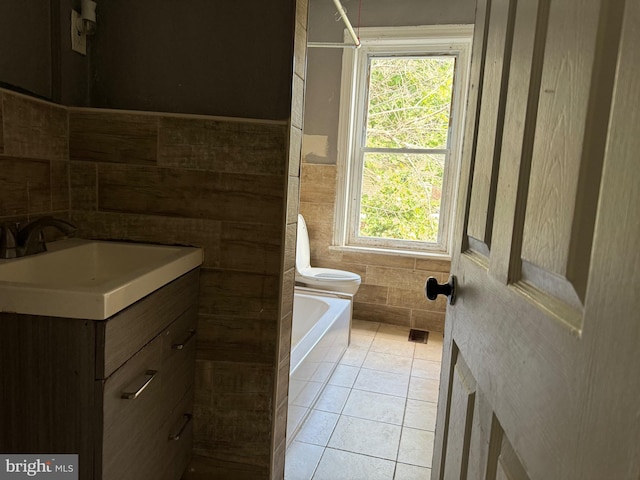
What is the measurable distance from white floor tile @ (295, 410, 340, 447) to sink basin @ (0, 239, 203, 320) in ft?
3.56

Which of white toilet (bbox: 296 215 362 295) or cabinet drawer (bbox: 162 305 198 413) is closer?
cabinet drawer (bbox: 162 305 198 413)

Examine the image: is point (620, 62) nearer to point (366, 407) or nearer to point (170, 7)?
point (170, 7)

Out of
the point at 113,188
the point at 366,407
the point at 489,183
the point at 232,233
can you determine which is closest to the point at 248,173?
the point at 232,233

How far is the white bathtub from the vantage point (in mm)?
2062

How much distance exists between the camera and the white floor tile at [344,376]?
8.79 ft

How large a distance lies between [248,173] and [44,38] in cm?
78

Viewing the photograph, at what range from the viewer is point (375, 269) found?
3.77 m

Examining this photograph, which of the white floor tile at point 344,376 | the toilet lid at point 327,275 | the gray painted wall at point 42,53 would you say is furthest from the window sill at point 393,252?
the gray painted wall at point 42,53

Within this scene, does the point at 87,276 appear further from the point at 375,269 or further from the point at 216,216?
the point at 375,269

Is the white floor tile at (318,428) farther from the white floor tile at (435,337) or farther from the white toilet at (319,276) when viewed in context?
the white floor tile at (435,337)

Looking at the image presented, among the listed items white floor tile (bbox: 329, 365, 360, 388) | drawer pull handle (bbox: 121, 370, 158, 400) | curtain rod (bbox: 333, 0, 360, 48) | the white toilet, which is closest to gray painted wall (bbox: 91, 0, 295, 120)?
drawer pull handle (bbox: 121, 370, 158, 400)

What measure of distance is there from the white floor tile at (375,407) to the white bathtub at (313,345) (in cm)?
20

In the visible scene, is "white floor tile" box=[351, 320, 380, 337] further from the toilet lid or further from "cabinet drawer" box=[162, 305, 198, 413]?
"cabinet drawer" box=[162, 305, 198, 413]

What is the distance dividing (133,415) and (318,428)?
126 cm
